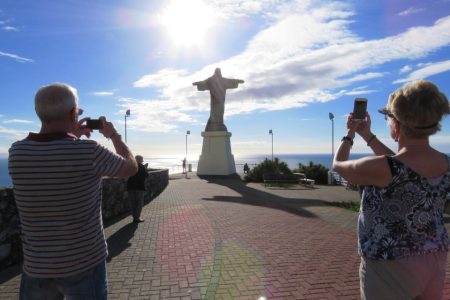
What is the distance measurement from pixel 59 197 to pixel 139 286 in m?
3.40

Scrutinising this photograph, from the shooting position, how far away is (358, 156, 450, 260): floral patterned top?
92.5 inches

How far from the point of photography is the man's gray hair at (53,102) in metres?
2.39

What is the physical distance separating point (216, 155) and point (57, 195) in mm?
31580

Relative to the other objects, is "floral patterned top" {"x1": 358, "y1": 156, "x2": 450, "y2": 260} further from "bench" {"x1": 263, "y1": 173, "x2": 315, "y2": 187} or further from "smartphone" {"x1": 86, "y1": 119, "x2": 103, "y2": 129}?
"bench" {"x1": 263, "y1": 173, "x2": 315, "y2": 187}

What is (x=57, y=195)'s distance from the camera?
2.36m

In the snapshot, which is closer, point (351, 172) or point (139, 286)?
point (351, 172)

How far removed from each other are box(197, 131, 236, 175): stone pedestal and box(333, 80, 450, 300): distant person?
3117cm

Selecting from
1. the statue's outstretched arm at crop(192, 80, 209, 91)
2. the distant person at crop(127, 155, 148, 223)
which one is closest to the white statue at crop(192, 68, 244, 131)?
the statue's outstretched arm at crop(192, 80, 209, 91)

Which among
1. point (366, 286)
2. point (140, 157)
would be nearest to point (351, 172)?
point (366, 286)

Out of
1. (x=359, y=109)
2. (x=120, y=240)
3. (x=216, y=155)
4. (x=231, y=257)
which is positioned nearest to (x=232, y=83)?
(x=216, y=155)

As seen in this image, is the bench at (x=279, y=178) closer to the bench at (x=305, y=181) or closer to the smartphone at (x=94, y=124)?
the bench at (x=305, y=181)

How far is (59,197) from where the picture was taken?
92.9 inches

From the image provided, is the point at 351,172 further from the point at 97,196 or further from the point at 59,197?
the point at 59,197

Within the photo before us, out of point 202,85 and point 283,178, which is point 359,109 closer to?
point 283,178
